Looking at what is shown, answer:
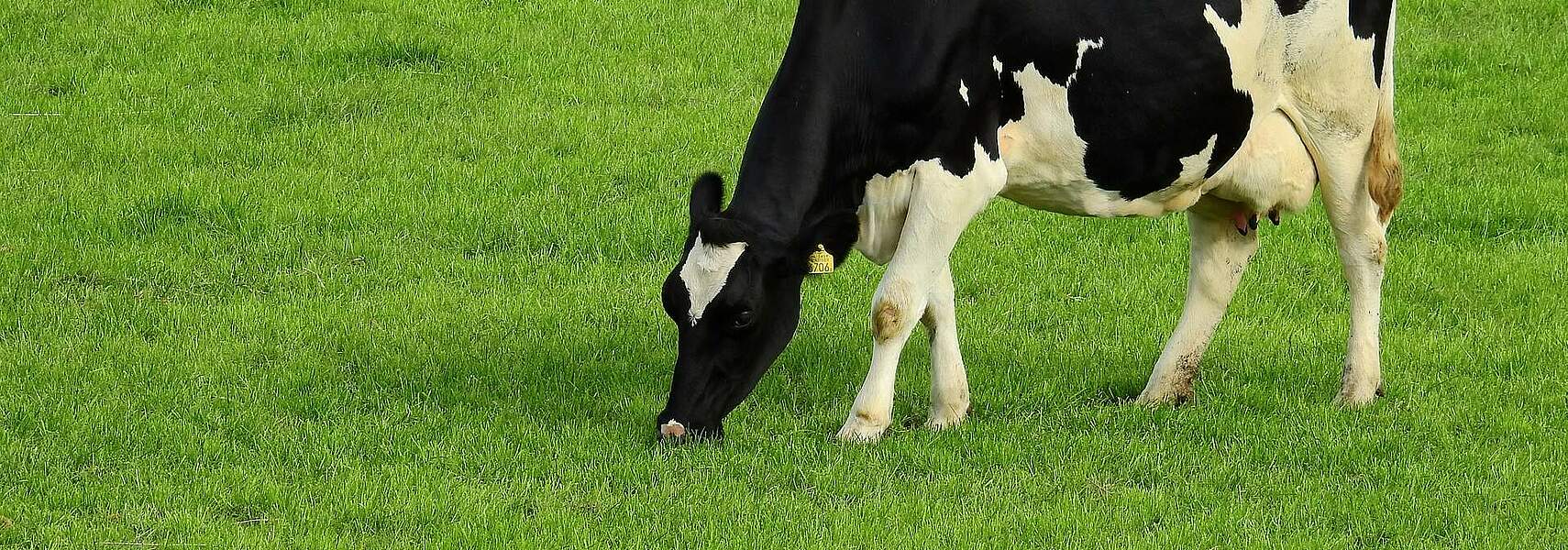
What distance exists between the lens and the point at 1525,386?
843 centimetres

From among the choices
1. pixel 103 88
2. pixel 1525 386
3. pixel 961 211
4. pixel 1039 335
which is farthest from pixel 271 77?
pixel 1525 386

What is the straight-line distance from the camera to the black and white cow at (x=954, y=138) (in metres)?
7.34

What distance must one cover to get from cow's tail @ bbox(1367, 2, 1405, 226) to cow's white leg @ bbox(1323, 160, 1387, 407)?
0.05 metres

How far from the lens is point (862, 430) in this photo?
7750 millimetres

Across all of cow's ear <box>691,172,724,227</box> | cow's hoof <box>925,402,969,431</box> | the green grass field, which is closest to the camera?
the green grass field

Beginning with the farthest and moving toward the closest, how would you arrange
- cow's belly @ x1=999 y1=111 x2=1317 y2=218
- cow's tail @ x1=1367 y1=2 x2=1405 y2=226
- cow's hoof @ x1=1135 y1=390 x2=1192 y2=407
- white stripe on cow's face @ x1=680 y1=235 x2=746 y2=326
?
cow's hoof @ x1=1135 y1=390 x2=1192 y2=407 → cow's tail @ x1=1367 y1=2 x2=1405 y2=226 → cow's belly @ x1=999 y1=111 x2=1317 y2=218 → white stripe on cow's face @ x1=680 y1=235 x2=746 y2=326

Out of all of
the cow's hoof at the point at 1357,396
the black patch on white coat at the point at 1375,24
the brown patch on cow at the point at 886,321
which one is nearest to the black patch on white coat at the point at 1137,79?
the black patch on white coat at the point at 1375,24

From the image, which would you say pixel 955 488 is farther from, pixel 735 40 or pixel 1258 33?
pixel 735 40

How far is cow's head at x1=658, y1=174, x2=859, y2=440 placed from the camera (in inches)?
287

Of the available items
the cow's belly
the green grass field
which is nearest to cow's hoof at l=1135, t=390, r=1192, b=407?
the green grass field

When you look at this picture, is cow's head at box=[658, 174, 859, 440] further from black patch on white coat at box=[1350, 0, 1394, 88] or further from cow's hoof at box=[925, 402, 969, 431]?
black patch on white coat at box=[1350, 0, 1394, 88]

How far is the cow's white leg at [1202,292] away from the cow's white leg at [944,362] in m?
1.02

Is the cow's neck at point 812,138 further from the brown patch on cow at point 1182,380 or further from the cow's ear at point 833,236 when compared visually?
the brown patch on cow at point 1182,380

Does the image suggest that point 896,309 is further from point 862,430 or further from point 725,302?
point 725,302
